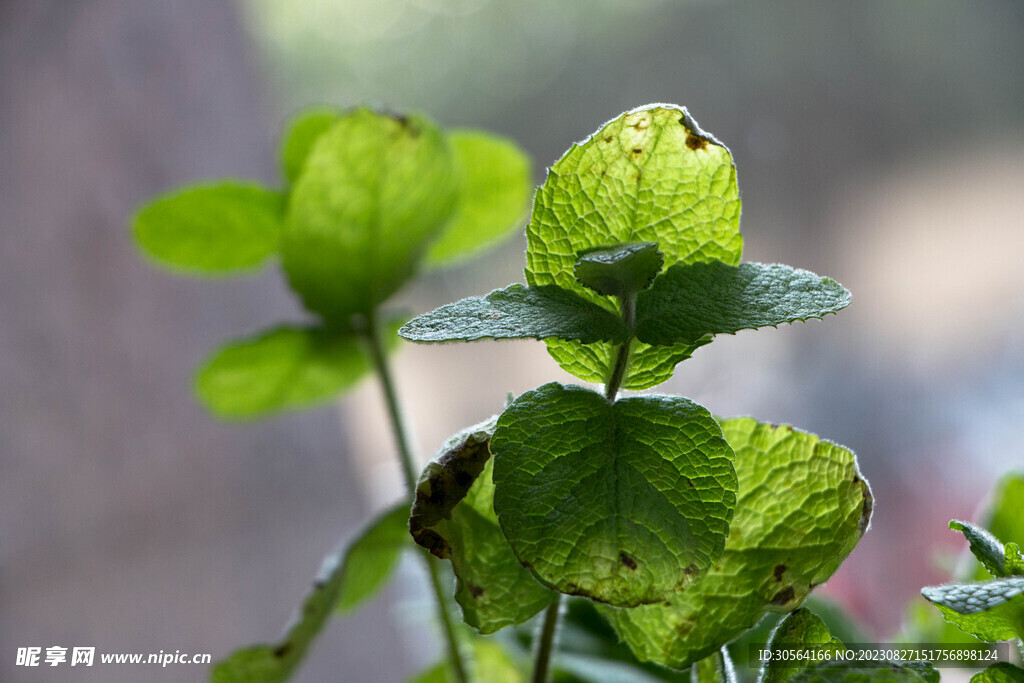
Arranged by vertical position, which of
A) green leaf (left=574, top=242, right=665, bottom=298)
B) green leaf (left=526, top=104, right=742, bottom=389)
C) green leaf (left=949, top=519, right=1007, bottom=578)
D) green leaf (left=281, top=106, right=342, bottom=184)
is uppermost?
green leaf (left=281, top=106, right=342, bottom=184)

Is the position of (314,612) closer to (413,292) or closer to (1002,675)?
(1002,675)

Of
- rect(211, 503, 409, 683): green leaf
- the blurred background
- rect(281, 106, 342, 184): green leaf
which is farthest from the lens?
the blurred background

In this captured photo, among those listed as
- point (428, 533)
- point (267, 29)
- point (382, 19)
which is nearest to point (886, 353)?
point (382, 19)

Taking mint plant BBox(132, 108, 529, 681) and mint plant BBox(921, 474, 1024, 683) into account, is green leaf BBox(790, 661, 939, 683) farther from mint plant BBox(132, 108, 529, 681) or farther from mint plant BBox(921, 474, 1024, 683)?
mint plant BBox(132, 108, 529, 681)

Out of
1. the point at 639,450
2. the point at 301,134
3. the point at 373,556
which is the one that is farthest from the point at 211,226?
the point at 639,450

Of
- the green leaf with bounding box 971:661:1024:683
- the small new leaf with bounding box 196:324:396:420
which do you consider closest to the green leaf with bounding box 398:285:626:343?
the green leaf with bounding box 971:661:1024:683

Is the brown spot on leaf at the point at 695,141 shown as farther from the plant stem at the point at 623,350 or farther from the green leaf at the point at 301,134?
the green leaf at the point at 301,134
